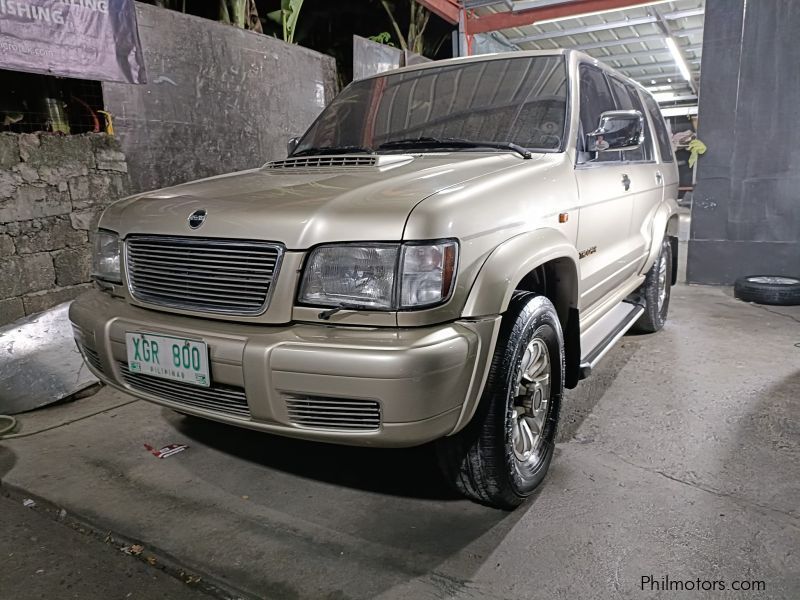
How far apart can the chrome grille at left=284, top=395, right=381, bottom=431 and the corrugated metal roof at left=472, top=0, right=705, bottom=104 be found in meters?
7.27

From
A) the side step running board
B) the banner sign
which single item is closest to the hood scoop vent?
the side step running board

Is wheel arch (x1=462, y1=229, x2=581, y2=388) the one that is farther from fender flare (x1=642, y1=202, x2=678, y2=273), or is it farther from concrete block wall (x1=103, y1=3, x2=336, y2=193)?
concrete block wall (x1=103, y1=3, x2=336, y2=193)

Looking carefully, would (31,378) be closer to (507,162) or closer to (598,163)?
(507,162)

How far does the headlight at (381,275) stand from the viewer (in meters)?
1.65

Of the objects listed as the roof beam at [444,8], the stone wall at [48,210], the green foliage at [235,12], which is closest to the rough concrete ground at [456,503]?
the stone wall at [48,210]

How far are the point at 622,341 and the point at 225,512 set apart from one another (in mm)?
3066

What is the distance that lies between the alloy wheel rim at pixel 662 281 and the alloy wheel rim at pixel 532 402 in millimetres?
2377

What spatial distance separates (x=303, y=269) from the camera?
1.71 metres


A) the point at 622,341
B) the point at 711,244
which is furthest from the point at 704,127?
the point at 622,341

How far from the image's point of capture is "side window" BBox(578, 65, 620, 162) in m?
2.68

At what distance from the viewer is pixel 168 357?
6.18 feet

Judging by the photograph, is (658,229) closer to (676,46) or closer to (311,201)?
(311,201)

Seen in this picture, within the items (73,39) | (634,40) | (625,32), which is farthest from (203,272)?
(634,40)

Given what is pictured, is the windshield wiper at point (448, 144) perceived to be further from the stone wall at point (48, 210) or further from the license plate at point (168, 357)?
the stone wall at point (48, 210)
